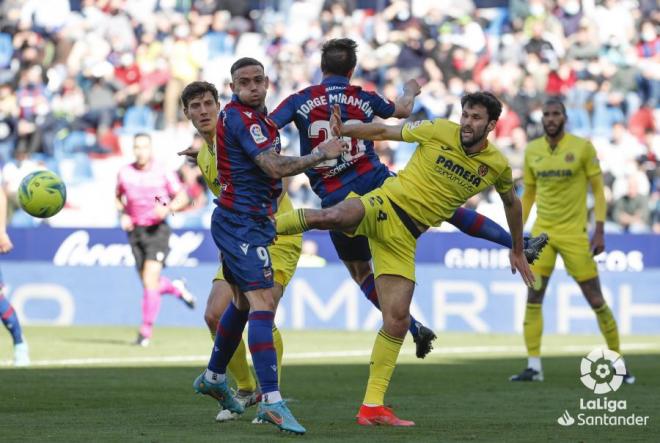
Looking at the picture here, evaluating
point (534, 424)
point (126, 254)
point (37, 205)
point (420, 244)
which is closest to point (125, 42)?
point (126, 254)

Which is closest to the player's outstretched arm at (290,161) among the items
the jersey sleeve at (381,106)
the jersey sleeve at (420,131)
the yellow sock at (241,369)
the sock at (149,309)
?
the jersey sleeve at (420,131)

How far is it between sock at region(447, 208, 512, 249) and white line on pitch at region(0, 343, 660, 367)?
4.99 m

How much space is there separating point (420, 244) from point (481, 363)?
560 centimetres

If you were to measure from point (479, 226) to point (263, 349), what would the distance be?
2838 mm

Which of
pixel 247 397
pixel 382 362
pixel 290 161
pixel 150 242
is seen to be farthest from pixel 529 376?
pixel 150 242

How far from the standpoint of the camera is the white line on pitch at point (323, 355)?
14.5 m

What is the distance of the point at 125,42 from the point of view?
96.8 feet

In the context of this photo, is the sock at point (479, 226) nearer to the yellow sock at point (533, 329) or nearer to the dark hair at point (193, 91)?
the dark hair at point (193, 91)

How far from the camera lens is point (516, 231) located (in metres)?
9.92

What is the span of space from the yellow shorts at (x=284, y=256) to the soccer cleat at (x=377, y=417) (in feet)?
5.17

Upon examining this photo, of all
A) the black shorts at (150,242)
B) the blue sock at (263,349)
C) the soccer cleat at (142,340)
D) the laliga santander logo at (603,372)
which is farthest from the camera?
the black shorts at (150,242)

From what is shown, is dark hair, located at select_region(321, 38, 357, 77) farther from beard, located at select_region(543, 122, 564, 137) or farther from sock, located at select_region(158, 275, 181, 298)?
sock, located at select_region(158, 275, 181, 298)

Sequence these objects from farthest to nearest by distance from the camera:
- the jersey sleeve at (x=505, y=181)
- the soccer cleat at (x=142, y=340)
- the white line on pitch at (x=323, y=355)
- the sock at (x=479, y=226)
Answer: the soccer cleat at (x=142, y=340) < the white line on pitch at (x=323, y=355) < the sock at (x=479, y=226) < the jersey sleeve at (x=505, y=181)

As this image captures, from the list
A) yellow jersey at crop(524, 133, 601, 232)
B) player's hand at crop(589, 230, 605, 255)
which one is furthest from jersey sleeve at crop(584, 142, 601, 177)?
player's hand at crop(589, 230, 605, 255)
